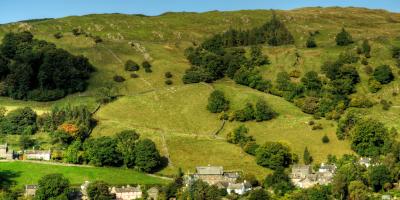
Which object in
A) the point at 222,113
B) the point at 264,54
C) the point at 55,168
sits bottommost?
the point at 55,168

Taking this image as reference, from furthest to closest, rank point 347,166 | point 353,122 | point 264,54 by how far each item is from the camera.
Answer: point 264,54 < point 353,122 < point 347,166

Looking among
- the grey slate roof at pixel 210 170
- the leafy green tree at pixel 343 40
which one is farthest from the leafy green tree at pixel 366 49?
the grey slate roof at pixel 210 170

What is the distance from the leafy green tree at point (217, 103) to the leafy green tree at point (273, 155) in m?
23.1

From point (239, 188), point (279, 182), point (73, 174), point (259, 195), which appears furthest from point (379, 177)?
point (73, 174)

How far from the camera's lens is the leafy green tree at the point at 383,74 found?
14562 centimetres

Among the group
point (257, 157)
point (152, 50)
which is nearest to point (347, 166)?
point (257, 157)

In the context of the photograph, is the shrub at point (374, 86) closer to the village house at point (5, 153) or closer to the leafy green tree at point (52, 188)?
the leafy green tree at point (52, 188)

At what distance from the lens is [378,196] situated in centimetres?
9319

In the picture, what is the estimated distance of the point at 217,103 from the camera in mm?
135000

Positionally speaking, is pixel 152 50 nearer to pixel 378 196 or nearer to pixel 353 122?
pixel 353 122

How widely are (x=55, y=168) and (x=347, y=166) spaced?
153 ft

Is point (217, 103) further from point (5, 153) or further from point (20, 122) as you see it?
point (5, 153)

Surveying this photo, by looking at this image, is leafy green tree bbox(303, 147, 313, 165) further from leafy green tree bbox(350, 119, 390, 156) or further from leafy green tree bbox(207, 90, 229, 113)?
leafy green tree bbox(207, 90, 229, 113)

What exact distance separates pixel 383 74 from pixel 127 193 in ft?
237
